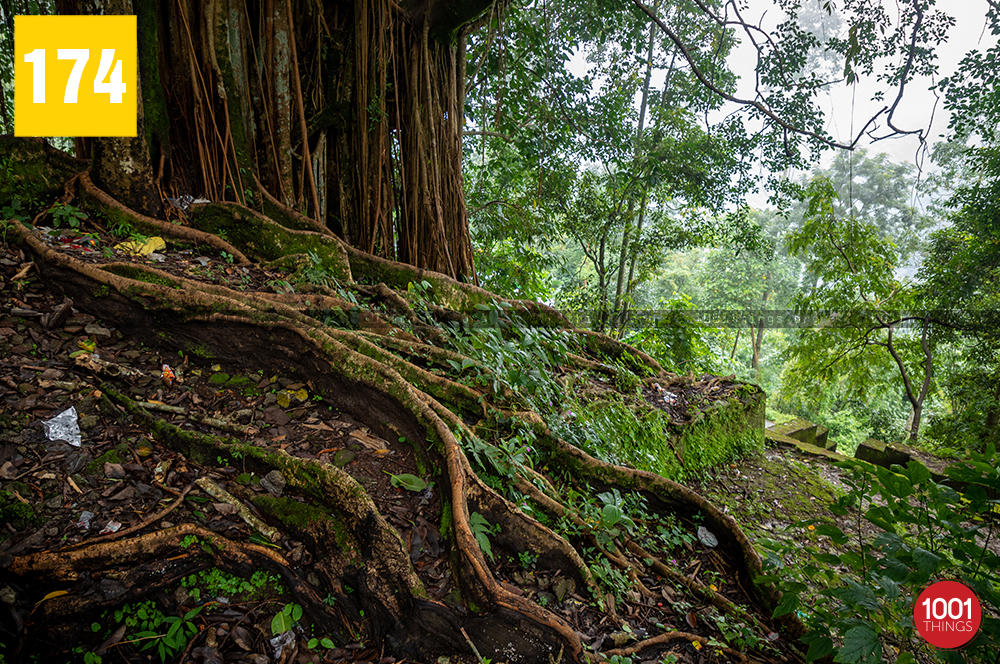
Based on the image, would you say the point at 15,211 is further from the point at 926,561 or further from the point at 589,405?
the point at 926,561

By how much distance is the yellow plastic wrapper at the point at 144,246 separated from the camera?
8.92 ft

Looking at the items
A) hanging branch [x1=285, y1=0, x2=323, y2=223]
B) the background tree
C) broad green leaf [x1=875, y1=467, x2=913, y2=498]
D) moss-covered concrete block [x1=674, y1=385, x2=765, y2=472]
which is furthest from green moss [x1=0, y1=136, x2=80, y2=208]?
the background tree

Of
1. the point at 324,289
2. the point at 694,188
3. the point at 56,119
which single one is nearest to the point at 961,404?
the point at 694,188

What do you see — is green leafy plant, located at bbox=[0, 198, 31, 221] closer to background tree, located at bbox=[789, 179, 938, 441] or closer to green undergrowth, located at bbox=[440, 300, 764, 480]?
green undergrowth, located at bbox=[440, 300, 764, 480]

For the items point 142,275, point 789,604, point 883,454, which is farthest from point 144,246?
point 883,454

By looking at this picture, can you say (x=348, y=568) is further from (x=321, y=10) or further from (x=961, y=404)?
(x=961, y=404)

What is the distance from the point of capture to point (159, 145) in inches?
126

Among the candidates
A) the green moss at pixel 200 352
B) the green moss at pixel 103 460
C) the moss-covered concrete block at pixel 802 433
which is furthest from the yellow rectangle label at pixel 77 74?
the moss-covered concrete block at pixel 802 433

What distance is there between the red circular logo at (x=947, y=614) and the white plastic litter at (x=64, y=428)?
2.87 metres

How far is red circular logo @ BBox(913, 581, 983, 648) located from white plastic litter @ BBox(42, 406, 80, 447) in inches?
113

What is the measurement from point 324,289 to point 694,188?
219 inches

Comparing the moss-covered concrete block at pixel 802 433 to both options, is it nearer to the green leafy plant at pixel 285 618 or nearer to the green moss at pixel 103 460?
the green leafy plant at pixel 285 618

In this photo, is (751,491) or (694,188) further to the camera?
(694,188)

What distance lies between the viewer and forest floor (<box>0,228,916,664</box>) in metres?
1.54
